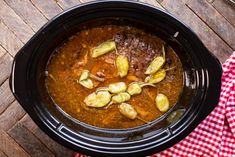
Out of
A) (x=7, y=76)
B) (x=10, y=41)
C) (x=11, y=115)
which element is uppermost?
(x=10, y=41)

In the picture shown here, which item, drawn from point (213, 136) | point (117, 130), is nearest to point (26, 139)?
point (117, 130)

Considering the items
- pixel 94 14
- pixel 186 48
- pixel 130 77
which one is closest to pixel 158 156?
pixel 130 77

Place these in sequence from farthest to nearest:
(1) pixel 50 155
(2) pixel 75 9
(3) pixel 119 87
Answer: (1) pixel 50 155
(3) pixel 119 87
(2) pixel 75 9

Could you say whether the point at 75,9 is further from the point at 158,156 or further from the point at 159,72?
the point at 158,156

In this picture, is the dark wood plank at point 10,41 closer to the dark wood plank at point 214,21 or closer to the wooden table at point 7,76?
the wooden table at point 7,76

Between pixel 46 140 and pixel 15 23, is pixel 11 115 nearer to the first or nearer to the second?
pixel 46 140

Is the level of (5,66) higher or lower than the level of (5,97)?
higher

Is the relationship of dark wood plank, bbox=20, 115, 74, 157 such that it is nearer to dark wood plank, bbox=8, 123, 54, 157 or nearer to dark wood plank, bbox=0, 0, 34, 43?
dark wood plank, bbox=8, 123, 54, 157
